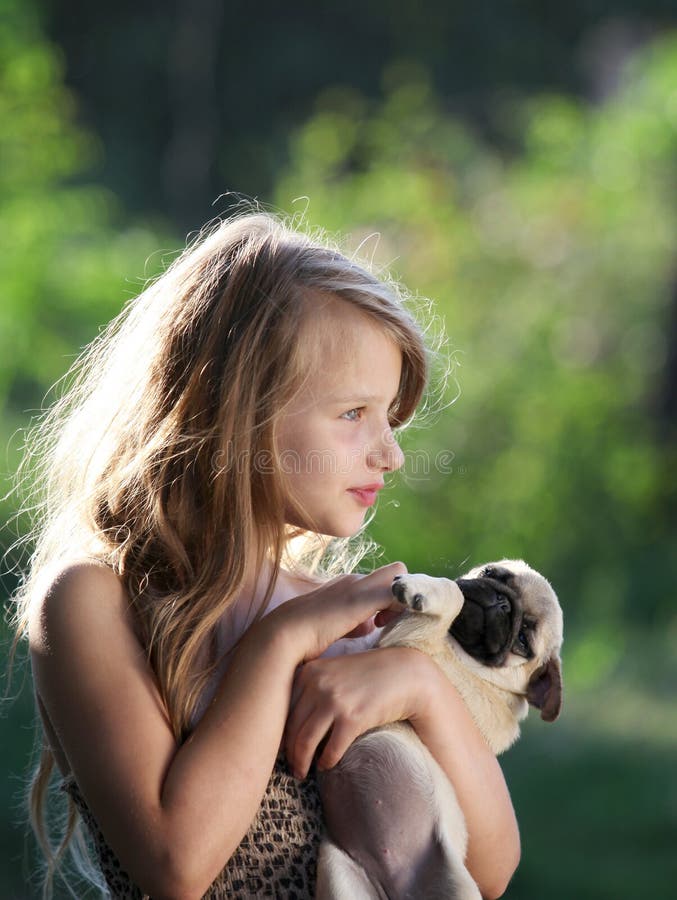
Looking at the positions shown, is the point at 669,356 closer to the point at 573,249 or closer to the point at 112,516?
the point at 573,249

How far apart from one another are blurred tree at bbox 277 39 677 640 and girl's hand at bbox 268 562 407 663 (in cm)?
567

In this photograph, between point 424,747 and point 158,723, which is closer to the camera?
point 158,723

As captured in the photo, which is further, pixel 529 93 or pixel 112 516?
pixel 529 93

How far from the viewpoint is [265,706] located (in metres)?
1.80

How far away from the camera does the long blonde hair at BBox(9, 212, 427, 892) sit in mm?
2000

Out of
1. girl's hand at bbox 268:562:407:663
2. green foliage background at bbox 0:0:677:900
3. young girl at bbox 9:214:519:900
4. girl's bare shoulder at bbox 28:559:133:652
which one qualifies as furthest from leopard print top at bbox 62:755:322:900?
green foliage background at bbox 0:0:677:900

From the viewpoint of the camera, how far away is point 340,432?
2.04 meters

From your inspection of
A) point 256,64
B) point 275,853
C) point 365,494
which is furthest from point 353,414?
point 256,64

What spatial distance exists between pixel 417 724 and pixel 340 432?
1.81 ft

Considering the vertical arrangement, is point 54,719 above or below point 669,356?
below

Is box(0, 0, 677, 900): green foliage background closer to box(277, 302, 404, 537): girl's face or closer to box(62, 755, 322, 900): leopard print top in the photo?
box(277, 302, 404, 537): girl's face

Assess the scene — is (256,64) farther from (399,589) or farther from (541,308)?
(399,589)

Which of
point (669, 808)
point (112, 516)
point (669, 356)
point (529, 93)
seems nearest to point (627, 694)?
point (669, 808)

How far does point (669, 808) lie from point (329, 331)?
13.9 ft
